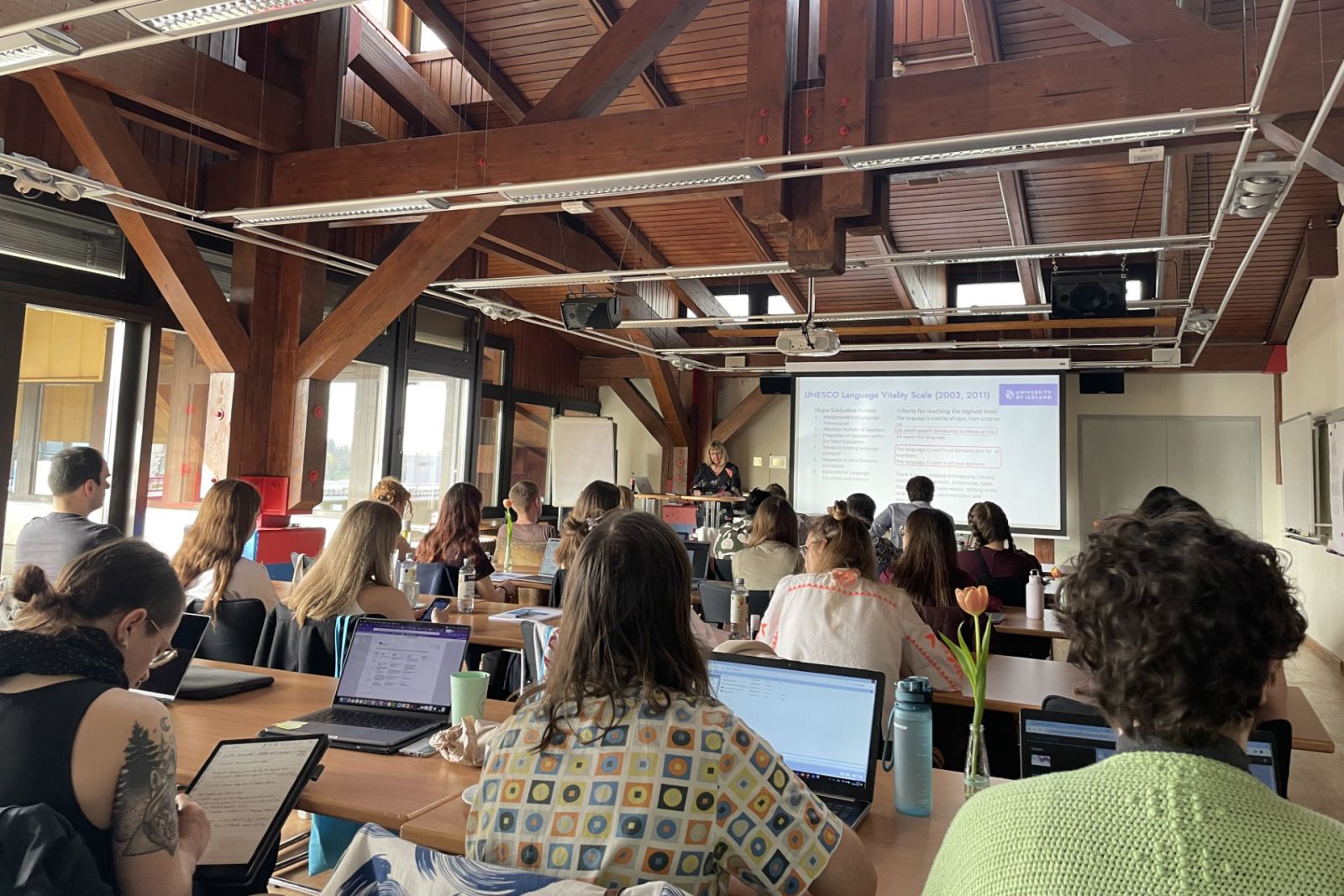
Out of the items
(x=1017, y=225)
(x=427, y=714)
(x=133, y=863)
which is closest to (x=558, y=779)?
(x=133, y=863)

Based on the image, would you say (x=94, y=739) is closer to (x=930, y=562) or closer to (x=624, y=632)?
(x=624, y=632)

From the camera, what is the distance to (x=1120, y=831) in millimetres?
854

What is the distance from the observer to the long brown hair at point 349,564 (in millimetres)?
3068

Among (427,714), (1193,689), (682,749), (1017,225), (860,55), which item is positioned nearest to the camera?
(1193,689)

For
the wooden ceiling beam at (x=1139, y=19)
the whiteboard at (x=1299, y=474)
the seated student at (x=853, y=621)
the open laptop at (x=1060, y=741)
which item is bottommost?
the open laptop at (x=1060, y=741)

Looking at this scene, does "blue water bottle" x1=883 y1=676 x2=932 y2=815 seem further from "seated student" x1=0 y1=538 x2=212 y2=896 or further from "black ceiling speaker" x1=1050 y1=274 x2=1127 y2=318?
A: "black ceiling speaker" x1=1050 y1=274 x2=1127 y2=318

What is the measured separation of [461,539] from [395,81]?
4.41 m

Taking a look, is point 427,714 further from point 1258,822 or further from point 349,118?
point 349,118

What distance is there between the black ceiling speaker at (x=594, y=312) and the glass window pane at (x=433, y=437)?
219cm

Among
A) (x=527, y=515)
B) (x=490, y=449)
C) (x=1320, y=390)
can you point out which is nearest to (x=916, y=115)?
(x=527, y=515)

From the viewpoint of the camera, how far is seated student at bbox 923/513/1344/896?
0.83 m

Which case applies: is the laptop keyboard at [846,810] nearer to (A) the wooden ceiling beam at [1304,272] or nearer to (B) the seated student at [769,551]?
(B) the seated student at [769,551]

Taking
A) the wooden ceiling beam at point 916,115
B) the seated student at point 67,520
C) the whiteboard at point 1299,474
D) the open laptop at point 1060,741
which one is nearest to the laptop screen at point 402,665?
the open laptop at point 1060,741

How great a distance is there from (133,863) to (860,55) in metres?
4.39
